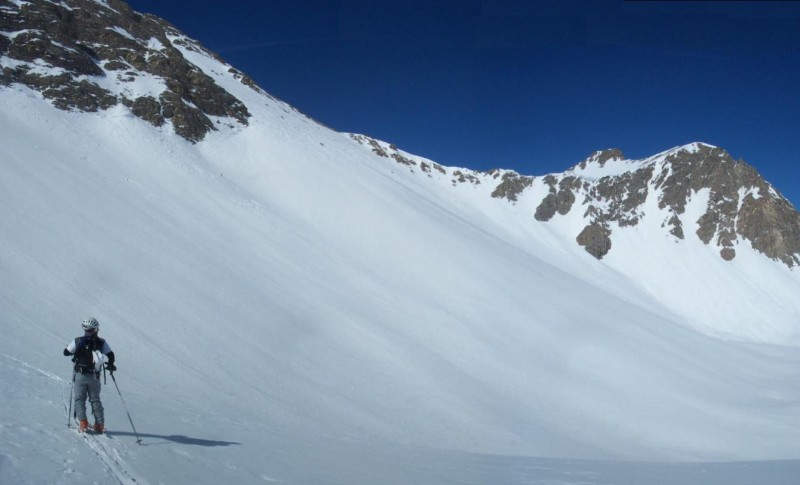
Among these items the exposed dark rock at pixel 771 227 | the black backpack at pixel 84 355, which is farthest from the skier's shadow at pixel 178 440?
the exposed dark rock at pixel 771 227

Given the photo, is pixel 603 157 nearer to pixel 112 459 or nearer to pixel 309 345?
pixel 309 345

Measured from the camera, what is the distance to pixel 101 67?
37.9 m

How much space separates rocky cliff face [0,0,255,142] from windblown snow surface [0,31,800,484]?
2.10 meters

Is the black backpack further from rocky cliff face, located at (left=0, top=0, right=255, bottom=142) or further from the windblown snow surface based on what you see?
rocky cliff face, located at (left=0, top=0, right=255, bottom=142)

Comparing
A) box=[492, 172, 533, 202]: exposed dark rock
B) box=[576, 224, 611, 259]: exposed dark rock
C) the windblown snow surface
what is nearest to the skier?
the windblown snow surface

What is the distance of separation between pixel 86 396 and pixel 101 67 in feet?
133

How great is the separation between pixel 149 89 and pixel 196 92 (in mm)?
5353

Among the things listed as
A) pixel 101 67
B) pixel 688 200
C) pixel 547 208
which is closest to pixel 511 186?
pixel 547 208

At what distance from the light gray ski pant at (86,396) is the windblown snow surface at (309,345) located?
1.00 feet

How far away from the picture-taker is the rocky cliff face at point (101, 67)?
3215cm

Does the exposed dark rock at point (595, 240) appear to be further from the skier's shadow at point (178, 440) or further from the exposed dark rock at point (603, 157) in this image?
the skier's shadow at point (178, 440)

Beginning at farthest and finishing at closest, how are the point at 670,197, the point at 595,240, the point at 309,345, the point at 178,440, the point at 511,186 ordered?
the point at 511,186
the point at 670,197
the point at 595,240
the point at 309,345
the point at 178,440

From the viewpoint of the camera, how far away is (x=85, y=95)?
106 feet

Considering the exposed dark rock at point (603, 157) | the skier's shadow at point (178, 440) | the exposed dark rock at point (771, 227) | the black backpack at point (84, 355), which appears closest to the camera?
the black backpack at point (84, 355)
